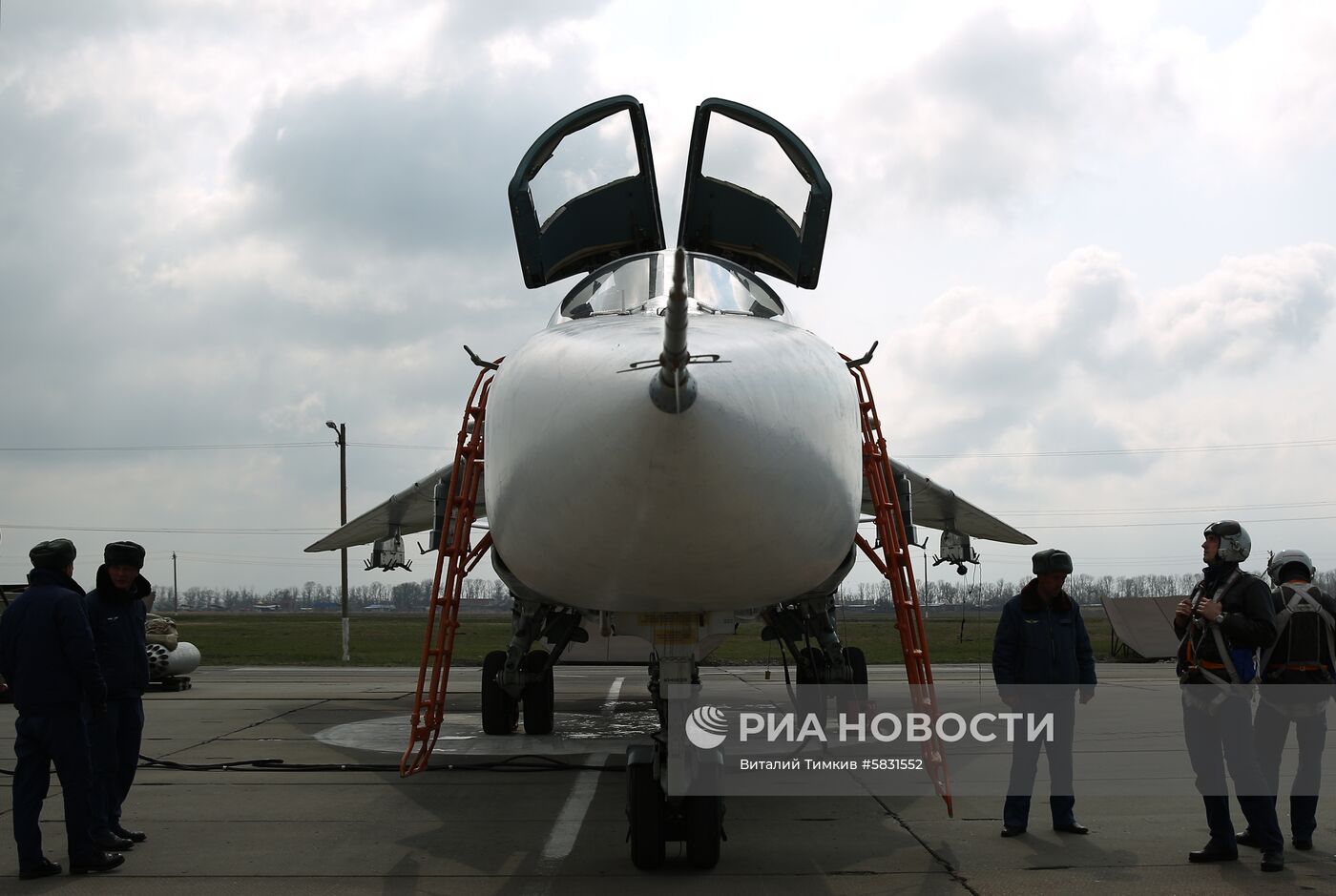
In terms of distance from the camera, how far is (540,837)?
6258 mm

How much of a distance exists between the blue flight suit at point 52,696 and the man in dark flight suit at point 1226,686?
5753mm

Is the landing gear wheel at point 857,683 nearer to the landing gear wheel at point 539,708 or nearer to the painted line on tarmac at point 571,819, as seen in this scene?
the painted line on tarmac at point 571,819

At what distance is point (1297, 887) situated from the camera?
5.07 meters

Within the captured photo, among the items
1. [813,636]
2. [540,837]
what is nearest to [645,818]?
[540,837]

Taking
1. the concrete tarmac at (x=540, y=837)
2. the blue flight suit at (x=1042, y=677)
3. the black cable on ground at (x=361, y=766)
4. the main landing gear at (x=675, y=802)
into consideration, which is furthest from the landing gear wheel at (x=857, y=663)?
the main landing gear at (x=675, y=802)

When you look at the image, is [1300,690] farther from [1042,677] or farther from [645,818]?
[645,818]

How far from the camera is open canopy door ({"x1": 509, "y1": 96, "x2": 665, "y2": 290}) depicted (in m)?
7.94

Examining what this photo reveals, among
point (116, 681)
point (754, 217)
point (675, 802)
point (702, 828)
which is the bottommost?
point (702, 828)

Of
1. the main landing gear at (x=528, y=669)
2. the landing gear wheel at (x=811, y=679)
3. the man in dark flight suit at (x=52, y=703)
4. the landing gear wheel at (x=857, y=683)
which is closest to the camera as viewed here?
the man in dark flight suit at (x=52, y=703)

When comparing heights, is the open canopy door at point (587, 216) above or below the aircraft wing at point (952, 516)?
above

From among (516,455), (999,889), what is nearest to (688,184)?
(516,455)

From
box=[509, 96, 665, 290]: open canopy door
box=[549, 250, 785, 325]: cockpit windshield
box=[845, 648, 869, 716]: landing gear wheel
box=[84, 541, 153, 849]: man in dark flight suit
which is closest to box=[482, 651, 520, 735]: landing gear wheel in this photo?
box=[845, 648, 869, 716]: landing gear wheel

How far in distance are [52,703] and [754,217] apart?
5690mm

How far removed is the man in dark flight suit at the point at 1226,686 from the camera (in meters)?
5.55
